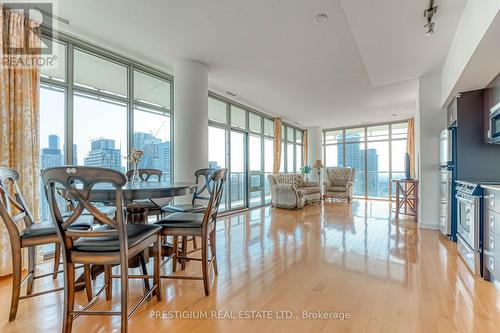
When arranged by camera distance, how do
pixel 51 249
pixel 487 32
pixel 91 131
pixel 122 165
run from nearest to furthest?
1. pixel 487 32
2. pixel 51 249
3. pixel 91 131
4. pixel 122 165

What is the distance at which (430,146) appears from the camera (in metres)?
3.95

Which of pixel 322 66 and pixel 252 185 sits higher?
pixel 322 66

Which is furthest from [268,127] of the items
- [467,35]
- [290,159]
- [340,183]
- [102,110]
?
[467,35]

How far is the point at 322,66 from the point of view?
3709 millimetres

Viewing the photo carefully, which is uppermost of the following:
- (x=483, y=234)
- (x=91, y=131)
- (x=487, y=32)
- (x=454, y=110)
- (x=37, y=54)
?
(x=37, y=54)

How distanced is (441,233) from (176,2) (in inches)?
187

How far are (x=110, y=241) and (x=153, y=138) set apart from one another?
2.74 m

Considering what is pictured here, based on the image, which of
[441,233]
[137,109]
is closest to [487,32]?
[441,233]

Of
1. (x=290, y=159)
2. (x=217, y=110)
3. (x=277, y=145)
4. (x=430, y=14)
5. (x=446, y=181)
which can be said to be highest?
(x=430, y=14)

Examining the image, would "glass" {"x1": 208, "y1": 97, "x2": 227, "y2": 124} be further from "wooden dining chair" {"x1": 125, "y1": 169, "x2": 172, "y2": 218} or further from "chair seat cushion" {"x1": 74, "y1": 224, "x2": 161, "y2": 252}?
"chair seat cushion" {"x1": 74, "y1": 224, "x2": 161, "y2": 252}

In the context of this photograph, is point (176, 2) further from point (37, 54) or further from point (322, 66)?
point (322, 66)

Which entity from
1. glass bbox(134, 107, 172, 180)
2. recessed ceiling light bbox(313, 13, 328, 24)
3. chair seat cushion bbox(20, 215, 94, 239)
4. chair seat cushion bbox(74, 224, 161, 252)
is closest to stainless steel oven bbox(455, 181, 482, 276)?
recessed ceiling light bbox(313, 13, 328, 24)

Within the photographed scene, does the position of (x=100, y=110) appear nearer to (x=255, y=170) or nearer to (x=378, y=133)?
(x=255, y=170)

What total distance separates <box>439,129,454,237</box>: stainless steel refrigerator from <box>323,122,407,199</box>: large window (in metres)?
4.54
